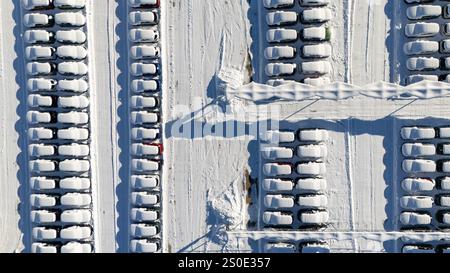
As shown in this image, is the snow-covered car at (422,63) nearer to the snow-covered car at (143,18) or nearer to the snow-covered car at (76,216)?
the snow-covered car at (143,18)

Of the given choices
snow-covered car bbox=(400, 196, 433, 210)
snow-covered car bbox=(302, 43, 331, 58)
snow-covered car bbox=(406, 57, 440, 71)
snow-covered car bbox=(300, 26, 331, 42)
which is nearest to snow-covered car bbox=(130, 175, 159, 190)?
snow-covered car bbox=(302, 43, 331, 58)

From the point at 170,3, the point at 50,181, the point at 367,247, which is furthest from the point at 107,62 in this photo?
the point at 367,247

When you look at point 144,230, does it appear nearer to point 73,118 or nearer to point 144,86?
point 73,118

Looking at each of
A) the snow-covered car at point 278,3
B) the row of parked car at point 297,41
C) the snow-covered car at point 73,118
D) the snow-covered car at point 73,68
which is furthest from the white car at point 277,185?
the snow-covered car at point 73,68

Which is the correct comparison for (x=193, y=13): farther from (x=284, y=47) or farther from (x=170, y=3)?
(x=284, y=47)

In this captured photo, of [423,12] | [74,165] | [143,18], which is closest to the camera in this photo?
[423,12]

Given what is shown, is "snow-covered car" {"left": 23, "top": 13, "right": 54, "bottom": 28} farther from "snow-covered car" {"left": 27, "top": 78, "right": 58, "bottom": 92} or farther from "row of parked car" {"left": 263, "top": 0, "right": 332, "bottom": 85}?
"row of parked car" {"left": 263, "top": 0, "right": 332, "bottom": 85}

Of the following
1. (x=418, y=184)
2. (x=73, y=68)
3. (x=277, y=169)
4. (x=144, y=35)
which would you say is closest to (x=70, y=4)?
(x=73, y=68)
